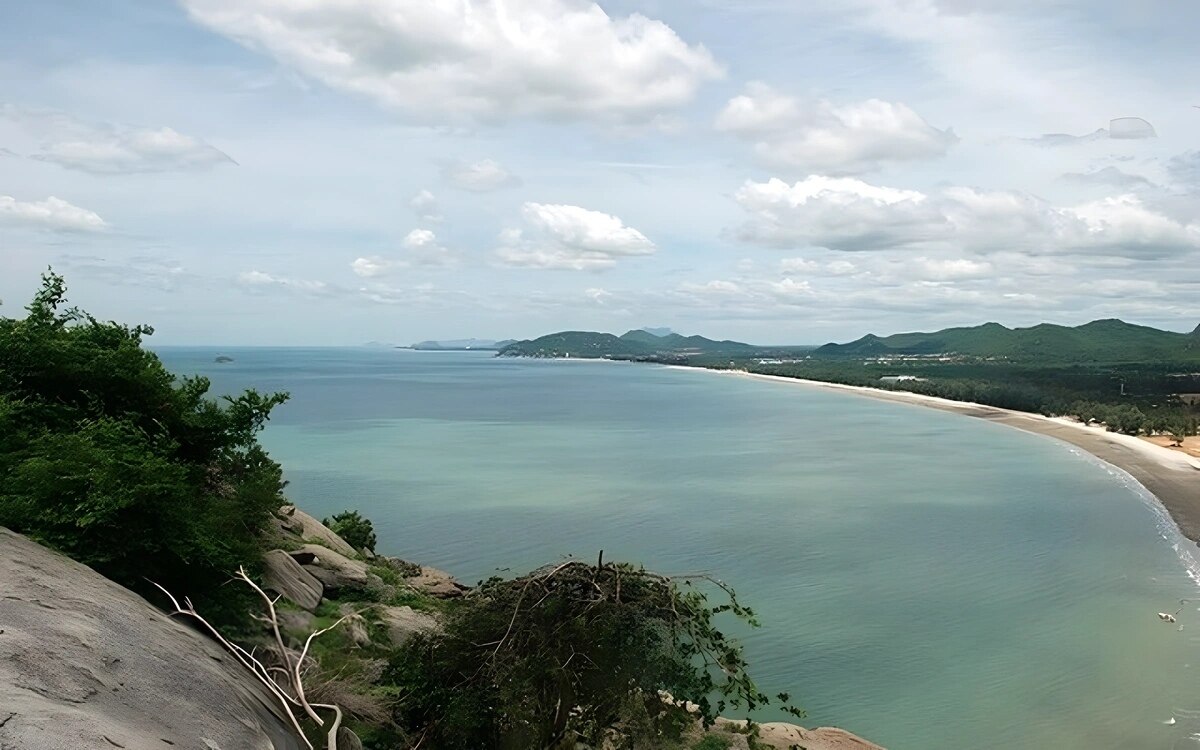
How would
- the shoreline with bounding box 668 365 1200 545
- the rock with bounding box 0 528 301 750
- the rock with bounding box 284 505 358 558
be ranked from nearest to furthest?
the rock with bounding box 0 528 301 750
the rock with bounding box 284 505 358 558
the shoreline with bounding box 668 365 1200 545

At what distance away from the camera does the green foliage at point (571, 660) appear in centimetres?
1039

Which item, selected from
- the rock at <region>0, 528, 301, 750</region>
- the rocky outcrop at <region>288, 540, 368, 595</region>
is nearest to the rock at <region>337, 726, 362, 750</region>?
the rock at <region>0, 528, 301, 750</region>

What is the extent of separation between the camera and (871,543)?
40.5 meters

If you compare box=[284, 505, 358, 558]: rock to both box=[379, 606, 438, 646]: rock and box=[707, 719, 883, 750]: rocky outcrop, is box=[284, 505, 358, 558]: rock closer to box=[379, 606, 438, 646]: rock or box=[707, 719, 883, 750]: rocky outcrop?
box=[379, 606, 438, 646]: rock

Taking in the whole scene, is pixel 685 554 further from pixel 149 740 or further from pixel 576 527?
pixel 149 740

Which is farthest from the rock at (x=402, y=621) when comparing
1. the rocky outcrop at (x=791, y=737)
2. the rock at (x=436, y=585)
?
the rocky outcrop at (x=791, y=737)

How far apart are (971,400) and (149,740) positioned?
145 m

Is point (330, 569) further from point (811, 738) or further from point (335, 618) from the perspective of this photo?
point (811, 738)

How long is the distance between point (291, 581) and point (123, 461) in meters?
5.49

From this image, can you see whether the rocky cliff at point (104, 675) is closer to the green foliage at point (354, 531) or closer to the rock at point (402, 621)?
the rock at point (402, 621)

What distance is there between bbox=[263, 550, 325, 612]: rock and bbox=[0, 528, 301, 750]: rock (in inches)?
213

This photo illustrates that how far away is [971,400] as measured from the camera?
440ft

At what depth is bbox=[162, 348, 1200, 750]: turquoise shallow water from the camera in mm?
22516

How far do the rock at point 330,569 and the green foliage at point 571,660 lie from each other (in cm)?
881
